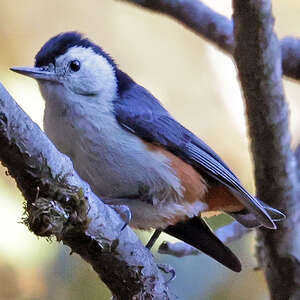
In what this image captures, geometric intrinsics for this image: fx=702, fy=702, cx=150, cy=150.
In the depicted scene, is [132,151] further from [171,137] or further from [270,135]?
[270,135]

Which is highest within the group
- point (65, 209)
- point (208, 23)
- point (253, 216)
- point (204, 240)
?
point (208, 23)

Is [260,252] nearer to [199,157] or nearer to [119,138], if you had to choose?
[199,157]

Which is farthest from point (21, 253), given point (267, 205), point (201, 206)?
point (267, 205)

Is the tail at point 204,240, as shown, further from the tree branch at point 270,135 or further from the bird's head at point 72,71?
the bird's head at point 72,71

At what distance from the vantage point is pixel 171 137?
1669 millimetres

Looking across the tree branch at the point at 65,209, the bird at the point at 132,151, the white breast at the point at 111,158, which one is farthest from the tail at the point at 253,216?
the tree branch at the point at 65,209

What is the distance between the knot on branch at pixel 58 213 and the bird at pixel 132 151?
0.36 m

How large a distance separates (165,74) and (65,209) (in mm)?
1458

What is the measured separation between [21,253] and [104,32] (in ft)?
2.96

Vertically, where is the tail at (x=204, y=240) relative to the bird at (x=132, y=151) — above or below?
below

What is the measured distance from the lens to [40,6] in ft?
8.26

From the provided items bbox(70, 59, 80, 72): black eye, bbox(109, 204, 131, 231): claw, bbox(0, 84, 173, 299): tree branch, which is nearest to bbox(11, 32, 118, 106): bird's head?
bbox(70, 59, 80, 72): black eye

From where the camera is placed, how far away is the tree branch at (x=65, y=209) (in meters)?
1.05

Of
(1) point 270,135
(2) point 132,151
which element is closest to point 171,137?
(2) point 132,151
